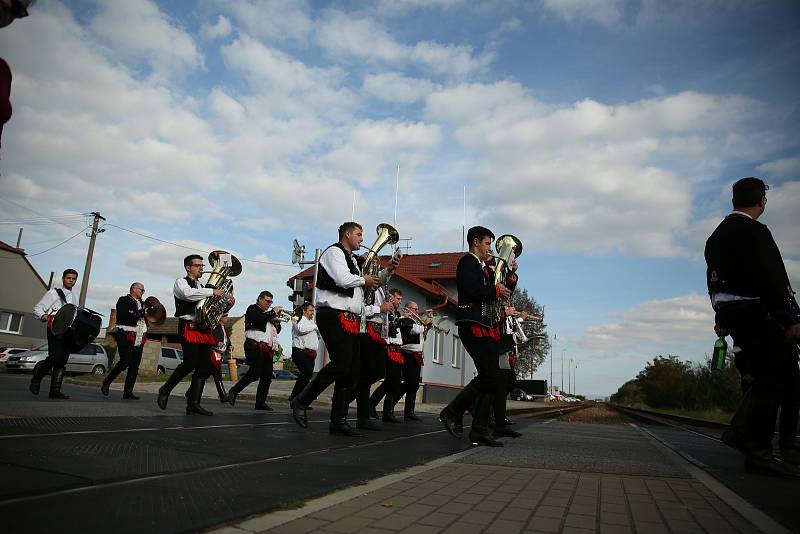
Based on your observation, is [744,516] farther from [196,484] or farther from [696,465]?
[196,484]

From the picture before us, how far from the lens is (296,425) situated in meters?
7.21

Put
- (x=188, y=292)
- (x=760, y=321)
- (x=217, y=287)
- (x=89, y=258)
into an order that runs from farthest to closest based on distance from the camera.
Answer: (x=89, y=258) < (x=217, y=287) < (x=188, y=292) < (x=760, y=321)

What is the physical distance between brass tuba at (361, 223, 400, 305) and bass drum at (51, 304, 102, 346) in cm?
449

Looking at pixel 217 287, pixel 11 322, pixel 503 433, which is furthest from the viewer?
pixel 11 322

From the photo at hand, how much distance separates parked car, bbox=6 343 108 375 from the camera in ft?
75.8

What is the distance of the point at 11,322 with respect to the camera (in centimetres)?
4009

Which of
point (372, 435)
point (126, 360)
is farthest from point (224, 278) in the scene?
point (372, 435)

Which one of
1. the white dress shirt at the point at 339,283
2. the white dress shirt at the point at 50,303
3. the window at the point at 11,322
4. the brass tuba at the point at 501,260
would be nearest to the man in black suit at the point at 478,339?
the brass tuba at the point at 501,260

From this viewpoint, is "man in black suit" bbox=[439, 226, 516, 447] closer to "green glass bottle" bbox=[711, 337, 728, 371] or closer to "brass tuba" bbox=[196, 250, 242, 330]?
"green glass bottle" bbox=[711, 337, 728, 371]

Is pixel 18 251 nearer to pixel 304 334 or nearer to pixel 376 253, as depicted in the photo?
pixel 304 334

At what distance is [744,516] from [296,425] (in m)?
5.18

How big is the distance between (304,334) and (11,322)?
125 ft

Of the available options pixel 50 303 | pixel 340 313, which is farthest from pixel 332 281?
pixel 50 303

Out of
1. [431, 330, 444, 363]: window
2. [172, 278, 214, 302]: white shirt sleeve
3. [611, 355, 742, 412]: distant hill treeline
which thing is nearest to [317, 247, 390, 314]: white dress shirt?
[172, 278, 214, 302]: white shirt sleeve
